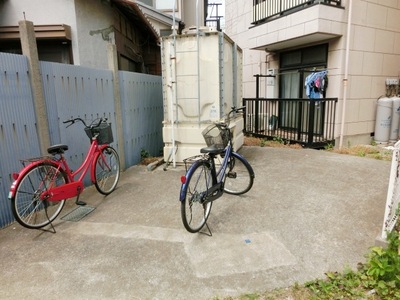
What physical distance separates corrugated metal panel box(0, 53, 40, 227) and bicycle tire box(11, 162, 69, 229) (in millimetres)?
286

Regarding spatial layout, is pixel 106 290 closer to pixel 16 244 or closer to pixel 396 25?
pixel 16 244

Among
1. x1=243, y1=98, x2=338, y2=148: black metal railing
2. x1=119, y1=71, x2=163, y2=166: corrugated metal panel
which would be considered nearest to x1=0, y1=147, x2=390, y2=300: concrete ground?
x1=119, y1=71, x2=163, y2=166: corrugated metal panel

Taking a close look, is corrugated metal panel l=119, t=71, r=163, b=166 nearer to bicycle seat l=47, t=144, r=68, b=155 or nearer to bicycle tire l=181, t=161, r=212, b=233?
bicycle seat l=47, t=144, r=68, b=155

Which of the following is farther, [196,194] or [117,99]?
[117,99]

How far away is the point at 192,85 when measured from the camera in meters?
5.35

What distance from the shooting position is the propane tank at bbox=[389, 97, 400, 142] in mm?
7781

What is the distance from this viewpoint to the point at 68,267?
2617 millimetres

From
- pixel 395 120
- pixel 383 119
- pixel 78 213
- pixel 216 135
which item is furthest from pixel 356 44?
pixel 78 213

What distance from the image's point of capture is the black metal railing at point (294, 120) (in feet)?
24.1

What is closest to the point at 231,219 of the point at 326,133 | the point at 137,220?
the point at 137,220

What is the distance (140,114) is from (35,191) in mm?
3124

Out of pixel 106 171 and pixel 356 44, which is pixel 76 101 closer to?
pixel 106 171

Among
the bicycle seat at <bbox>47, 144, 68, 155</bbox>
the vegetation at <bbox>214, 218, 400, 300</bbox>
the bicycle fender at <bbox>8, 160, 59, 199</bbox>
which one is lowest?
the vegetation at <bbox>214, 218, 400, 300</bbox>

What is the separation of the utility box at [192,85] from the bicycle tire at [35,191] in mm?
2518
